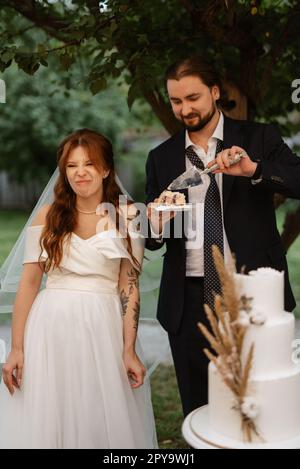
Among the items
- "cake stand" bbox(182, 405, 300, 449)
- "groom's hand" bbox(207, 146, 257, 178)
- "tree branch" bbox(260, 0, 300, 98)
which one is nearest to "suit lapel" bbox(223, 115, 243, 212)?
"groom's hand" bbox(207, 146, 257, 178)

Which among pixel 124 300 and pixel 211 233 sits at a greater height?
pixel 211 233

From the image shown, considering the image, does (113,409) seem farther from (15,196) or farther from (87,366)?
(15,196)

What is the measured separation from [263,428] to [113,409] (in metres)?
0.96

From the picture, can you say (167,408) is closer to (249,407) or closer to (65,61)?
(65,61)

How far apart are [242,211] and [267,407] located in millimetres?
1137

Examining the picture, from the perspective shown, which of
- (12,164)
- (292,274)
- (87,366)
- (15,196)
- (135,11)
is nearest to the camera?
(87,366)

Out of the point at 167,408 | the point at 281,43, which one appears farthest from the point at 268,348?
the point at 167,408

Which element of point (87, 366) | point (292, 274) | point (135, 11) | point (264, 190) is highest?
point (135, 11)

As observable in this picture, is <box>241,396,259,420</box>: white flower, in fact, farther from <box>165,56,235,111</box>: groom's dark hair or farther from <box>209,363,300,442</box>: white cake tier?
<box>165,56,235,111</box>: groom's dark hair

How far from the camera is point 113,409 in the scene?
3.03m

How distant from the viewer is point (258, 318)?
2236mm

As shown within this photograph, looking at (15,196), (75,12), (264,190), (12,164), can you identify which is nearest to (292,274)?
(75,12)

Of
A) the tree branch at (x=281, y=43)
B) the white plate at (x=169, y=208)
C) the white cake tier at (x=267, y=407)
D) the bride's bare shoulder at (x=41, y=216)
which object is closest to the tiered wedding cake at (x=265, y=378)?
the white cake tier at (x=267, y=407)

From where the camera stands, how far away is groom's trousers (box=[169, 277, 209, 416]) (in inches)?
127
